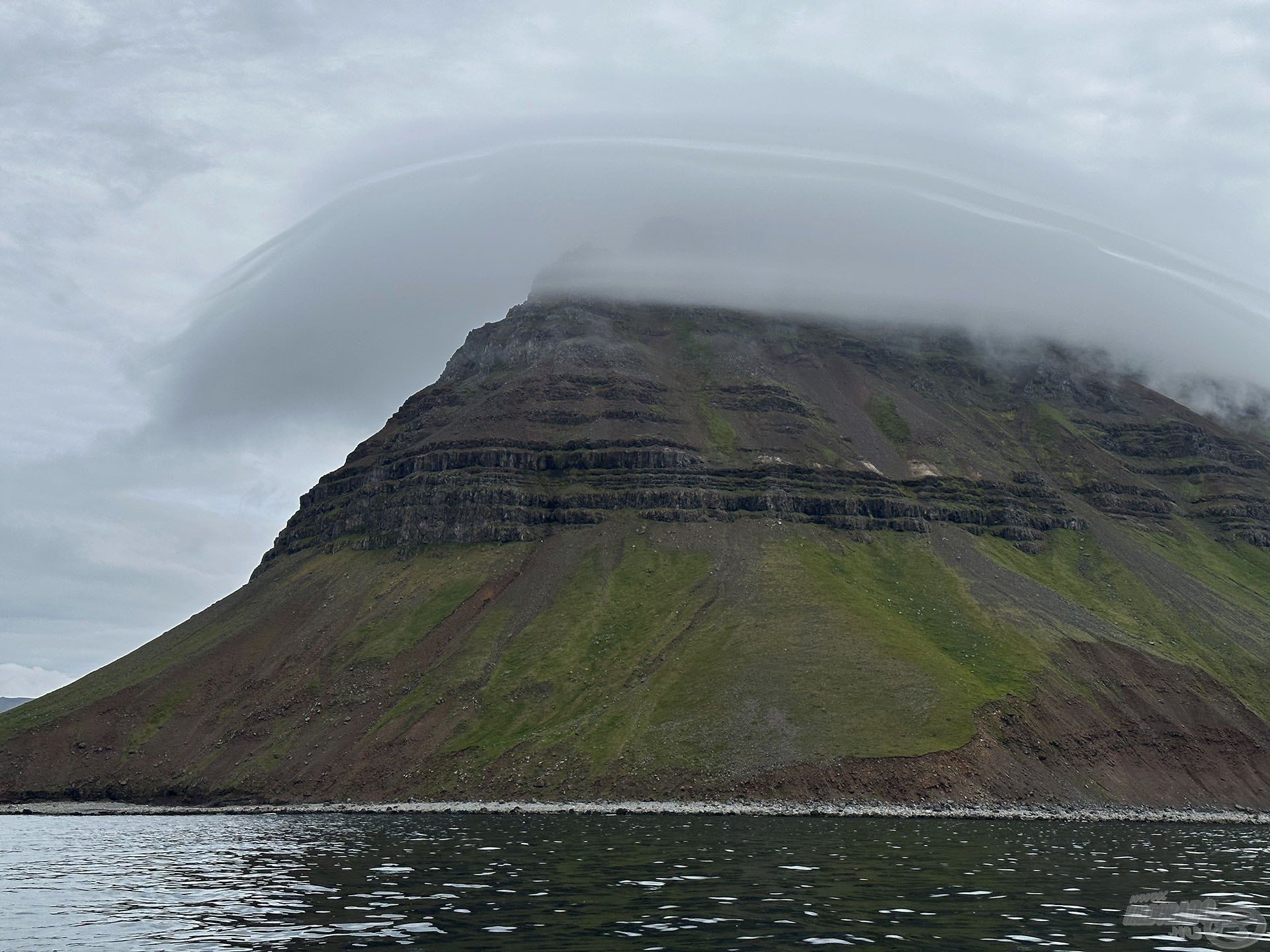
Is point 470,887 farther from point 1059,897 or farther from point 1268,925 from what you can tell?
point 1268,925

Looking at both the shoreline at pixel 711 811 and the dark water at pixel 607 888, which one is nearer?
the dark water at pixel 607 888

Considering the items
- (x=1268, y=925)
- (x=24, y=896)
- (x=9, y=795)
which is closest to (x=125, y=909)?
(x=24, y=896)

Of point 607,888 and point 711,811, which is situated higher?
point 711,811

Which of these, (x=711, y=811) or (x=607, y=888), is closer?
(x=607, y=888)
